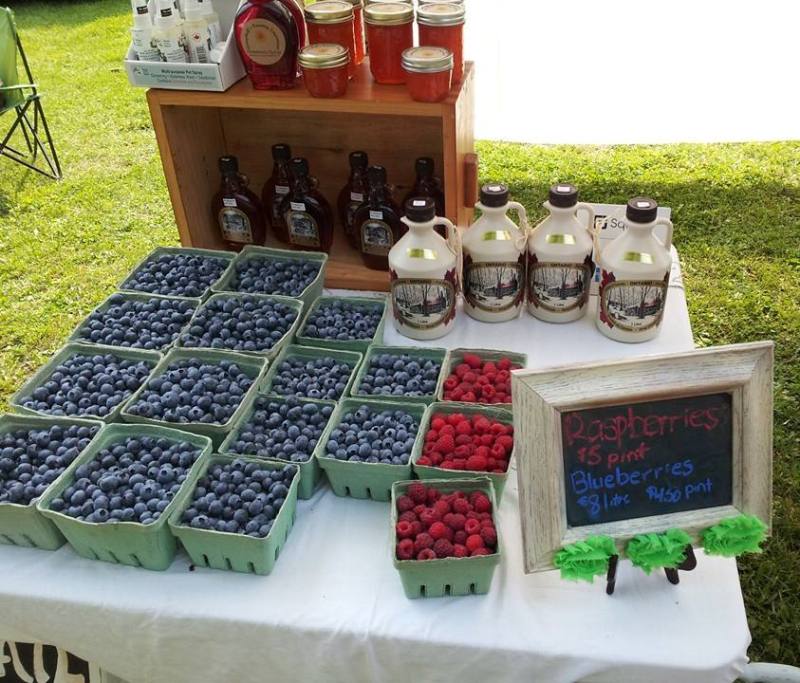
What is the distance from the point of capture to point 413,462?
1112 millimetres

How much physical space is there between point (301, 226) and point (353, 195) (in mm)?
142

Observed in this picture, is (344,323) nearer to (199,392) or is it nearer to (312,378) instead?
(312,378)

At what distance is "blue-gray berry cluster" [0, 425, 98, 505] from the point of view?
3.61 feet

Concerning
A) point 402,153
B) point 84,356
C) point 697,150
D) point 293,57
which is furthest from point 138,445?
point 697,150

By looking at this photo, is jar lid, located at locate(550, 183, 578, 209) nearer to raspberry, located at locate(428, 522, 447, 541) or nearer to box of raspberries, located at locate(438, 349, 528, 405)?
box of raspberries, located at locate(438, 349, 528, 405)

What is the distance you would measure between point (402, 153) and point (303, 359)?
0.66 meters

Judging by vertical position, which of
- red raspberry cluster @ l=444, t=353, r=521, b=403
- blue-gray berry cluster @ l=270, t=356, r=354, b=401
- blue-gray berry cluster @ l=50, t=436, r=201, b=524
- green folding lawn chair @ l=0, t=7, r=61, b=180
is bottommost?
green folding lawn chair @ l=0, t=7, r=61, b=180

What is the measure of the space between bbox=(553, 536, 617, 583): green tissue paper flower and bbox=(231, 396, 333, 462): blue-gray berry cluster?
0.42 metres

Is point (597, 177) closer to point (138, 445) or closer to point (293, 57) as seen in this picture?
point (293, 57)

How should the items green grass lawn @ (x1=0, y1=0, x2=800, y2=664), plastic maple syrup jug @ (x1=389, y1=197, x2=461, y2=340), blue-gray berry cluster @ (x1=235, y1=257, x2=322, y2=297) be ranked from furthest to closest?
green grass lawn @ (x1=0, y1=0, x2=800, y2=664), blue-gray berry cluster @ (x1=235, y1=257, x2=322, y2=297), plastic maple syrup jug @ (x1=389, y1=197, x2=461, y2=340)

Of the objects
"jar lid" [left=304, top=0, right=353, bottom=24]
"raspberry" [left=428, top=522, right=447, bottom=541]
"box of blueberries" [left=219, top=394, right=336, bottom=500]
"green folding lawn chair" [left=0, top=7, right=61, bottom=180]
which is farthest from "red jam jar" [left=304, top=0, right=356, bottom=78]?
"green folding lawn chair" [left=0, top=7, right=61, bottom=180]

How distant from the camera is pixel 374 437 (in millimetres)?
1176

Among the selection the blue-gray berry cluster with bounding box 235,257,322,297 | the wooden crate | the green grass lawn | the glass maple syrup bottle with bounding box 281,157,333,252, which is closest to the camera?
the wooden crate

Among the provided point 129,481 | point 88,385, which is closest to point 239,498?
point 129,481
